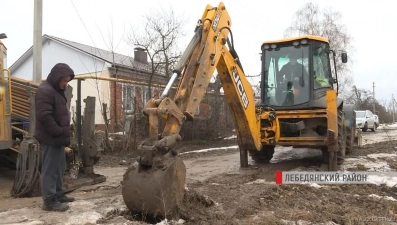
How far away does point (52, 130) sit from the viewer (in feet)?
16.6

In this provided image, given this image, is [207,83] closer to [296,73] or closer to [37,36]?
[296,73]

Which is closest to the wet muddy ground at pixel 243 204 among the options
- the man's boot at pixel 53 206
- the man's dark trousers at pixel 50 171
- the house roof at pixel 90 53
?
the man's boot at pixel 53 206

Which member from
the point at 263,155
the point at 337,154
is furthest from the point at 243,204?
the point at 263,155

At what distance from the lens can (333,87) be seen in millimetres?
9234

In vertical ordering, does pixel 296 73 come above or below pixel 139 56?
below

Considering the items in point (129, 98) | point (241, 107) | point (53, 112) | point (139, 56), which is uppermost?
point (139, 56)

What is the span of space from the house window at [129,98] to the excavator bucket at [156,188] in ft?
27.5

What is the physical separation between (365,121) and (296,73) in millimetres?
19053

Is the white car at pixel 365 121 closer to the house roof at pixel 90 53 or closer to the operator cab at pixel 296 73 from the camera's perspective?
the house roof at pixel 90 53

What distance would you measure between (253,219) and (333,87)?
5.71m

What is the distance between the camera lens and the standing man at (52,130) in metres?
5.04

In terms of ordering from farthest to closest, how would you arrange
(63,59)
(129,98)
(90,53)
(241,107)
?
(63,59) → (90,53) → (129,98) → (241,107)

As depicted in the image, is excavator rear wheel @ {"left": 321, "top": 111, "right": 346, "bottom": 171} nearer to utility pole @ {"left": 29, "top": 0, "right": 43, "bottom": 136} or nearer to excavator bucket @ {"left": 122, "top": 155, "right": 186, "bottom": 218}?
excavator bucket @ {"left": 122, "top": 155, "right": 186, "bottom": 218}

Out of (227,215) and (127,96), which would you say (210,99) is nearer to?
(127,96)
